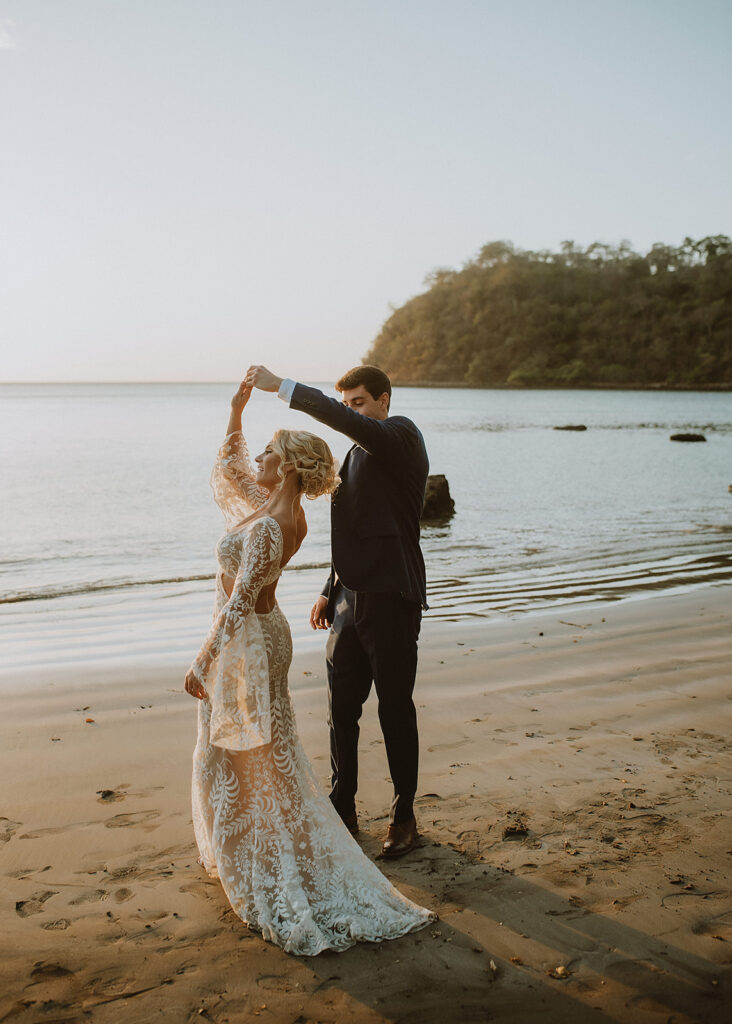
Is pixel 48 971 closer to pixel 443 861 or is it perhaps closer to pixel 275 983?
pixel 275 983

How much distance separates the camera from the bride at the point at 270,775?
123 inches

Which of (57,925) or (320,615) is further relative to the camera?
(320,615)

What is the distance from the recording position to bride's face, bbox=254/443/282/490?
11.2 ft

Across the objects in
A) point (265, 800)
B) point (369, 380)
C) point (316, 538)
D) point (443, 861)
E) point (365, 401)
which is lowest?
point (316, 538)

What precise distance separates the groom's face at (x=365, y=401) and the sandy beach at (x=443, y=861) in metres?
2.09

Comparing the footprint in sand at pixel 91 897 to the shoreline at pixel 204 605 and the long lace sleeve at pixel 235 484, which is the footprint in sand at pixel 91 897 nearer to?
the long lace sleeve at pixel 235 484

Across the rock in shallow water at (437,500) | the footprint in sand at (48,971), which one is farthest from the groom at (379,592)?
the rock in shallow water at (437,500)

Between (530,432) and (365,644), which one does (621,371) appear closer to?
(530,432)

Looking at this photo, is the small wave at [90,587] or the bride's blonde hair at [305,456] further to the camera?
the small wave at [90,587]

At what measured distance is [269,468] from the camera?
3443 mm

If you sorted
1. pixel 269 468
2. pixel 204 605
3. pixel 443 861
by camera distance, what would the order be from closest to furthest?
pixel 269 468 → pixel 443 861 → pixel 204 605

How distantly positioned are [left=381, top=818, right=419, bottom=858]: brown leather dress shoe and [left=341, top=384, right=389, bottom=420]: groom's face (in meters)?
1.98

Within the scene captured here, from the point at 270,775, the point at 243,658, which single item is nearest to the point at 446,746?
the point at 270,775

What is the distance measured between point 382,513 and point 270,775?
1284 millimetres
